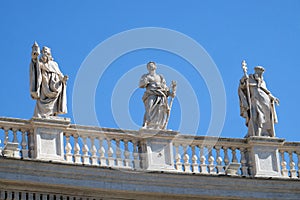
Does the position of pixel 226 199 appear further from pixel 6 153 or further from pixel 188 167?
pixel 6 153

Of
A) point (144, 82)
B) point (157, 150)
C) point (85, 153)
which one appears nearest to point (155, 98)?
point (144, 82)

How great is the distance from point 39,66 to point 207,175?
5.03 meters

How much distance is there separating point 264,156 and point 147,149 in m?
3.38

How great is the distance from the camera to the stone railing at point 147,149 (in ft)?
122

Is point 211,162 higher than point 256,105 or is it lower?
lower

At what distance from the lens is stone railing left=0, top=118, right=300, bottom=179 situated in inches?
1468

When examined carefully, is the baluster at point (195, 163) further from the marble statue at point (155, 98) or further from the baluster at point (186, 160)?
the marble statue at point (155, 98)

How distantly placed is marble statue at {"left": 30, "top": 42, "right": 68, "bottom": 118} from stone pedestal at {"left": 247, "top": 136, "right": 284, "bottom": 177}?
5.17 meters

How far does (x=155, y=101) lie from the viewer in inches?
1540

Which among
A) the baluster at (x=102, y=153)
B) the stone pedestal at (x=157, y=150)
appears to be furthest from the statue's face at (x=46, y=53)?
the stone pedestal at (x=157, y=150)

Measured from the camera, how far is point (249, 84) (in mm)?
40688

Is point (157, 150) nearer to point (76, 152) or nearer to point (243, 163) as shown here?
point (76, 152)

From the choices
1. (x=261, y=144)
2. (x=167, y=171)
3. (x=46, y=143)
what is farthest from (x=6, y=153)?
(x=261, y=144)

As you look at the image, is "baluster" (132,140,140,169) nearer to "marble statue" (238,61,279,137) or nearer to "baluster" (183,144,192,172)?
"baluster" (183,144,192,172)
